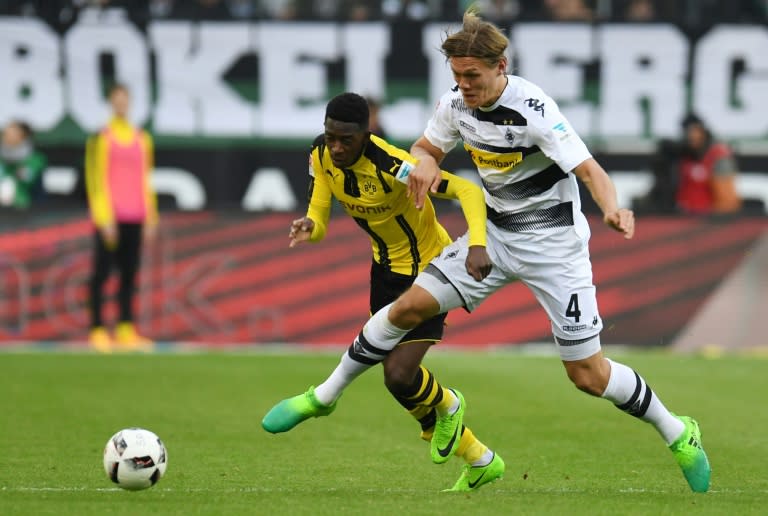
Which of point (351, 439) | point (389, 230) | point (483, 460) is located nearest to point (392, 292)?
point (389, 230)

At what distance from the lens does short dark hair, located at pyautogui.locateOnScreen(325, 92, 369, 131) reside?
7.47 meters

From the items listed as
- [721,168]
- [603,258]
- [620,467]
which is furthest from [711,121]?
[620,467]

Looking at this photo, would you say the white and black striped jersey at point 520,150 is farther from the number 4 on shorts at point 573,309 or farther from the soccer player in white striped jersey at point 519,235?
the number 4 on shorts at point 573,309

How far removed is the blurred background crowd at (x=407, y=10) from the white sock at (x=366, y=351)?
11.0m

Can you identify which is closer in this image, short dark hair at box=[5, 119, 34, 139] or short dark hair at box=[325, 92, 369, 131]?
short dark hair at box=[325, 92, 369, 131]

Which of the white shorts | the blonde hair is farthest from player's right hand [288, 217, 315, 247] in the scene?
the blonde hair

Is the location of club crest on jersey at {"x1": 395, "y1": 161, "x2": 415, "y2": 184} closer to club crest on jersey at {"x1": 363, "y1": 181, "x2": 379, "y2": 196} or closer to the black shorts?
club crest on jersey at {"x1": 363, "y1": 181, "x2": 379, "y2": 196}

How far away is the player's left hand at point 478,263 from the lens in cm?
739

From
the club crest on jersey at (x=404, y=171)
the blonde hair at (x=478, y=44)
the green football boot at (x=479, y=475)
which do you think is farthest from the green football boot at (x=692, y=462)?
the blonde hair at (x=478, y=44)

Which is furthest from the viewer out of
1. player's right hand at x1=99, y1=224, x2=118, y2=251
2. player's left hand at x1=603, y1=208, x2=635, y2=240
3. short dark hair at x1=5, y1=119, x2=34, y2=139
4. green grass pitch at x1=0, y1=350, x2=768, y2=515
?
short dark hair at x1=5, y1=119, x2=34, y2=139

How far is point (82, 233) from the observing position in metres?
16.0

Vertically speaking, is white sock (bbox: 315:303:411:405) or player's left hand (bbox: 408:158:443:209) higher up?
player's left hand (bbox: 408:158:443:209)

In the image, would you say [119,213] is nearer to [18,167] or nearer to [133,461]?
[18,167]

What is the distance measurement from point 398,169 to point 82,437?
3051 millimetres
